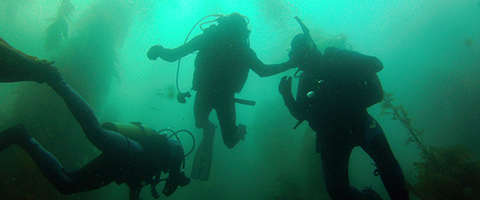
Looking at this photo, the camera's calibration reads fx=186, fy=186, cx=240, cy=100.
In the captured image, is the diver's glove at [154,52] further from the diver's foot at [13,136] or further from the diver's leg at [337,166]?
the diver's leg at [337,166]

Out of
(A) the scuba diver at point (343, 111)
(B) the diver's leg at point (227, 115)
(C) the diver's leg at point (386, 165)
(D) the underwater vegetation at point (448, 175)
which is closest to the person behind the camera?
(C) the diver's leg at point (386, 165)

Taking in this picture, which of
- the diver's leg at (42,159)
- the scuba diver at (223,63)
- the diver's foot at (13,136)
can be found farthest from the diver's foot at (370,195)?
the diver's foot at (13,136)

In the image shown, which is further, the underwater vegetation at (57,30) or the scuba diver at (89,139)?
the underwater vegetation at (57,30)

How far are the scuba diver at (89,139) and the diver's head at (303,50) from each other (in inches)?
116

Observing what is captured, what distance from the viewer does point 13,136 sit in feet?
8.30

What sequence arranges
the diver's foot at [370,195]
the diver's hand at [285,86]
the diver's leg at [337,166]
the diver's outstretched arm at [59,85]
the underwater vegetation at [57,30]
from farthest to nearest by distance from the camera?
the underwater vegetation at [57,30]
the diver's hand at [285,86]
the diver's leg at [337,166]
the diver's foot at [370,195]
the diver's outstretched arm at [59,85]

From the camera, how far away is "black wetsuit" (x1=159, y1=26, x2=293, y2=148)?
3.73 metres

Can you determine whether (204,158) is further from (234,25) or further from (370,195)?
(370,195)

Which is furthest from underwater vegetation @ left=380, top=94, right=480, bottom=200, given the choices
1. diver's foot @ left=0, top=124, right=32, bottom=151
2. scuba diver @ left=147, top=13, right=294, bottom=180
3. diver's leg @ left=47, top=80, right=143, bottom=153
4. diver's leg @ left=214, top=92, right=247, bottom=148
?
diver's foot @ left=0, top=124, right=32, bottom=151

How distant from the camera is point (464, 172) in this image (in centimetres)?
596

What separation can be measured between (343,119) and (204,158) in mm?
3758

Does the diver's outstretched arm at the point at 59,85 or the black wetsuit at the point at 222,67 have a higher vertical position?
the black wetsuit at the point at 222,67

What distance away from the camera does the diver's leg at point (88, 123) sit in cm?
239

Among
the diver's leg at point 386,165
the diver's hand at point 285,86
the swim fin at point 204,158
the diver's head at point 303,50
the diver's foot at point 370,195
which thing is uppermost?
the diver's head at point 303,50
